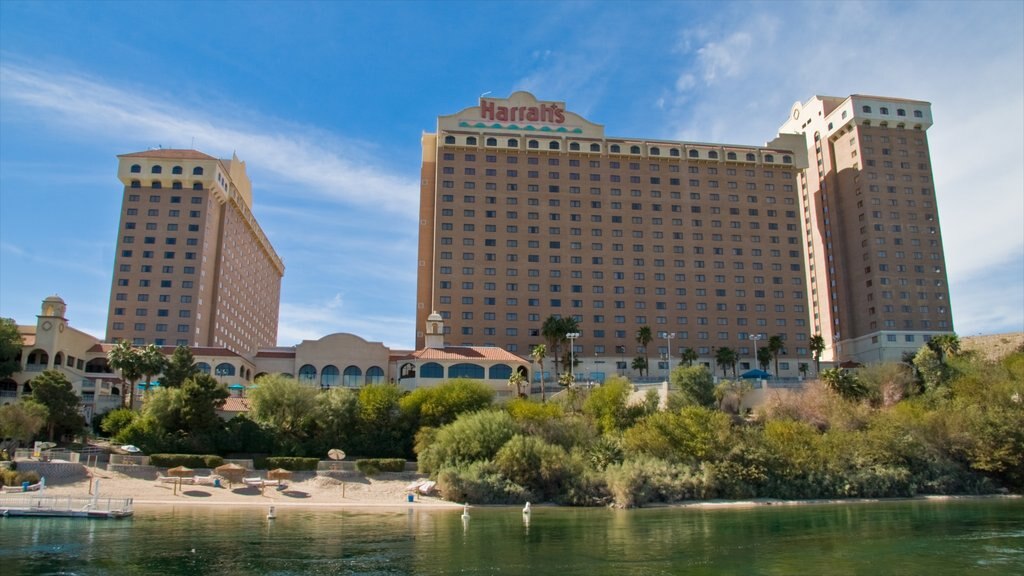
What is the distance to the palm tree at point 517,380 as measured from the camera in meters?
85.6

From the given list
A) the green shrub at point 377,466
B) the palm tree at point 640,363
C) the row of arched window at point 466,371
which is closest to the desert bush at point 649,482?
the green shrub at point 377,466

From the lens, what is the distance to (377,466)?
67.2m

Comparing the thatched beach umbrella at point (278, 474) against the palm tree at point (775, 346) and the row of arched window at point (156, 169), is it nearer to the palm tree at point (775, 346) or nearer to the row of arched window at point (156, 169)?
the palm tree at point (775, 346)

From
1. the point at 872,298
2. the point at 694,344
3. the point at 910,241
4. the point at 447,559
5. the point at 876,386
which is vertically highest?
the point at 910,241

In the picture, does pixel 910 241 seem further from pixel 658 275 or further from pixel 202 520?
pixel 202 520

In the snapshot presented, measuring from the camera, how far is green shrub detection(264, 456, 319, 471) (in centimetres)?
6606

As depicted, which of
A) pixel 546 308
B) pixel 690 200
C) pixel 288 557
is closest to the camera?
pixel 288 557

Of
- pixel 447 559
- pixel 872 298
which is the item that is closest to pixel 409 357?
pixel 447 559

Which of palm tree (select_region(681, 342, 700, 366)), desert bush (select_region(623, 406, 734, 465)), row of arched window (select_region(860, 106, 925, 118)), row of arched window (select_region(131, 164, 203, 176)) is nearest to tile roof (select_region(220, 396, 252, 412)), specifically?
desert bush (select_region(623, 406, 734, 465))

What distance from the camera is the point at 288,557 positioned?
34844 millimetres

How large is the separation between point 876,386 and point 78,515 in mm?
76104

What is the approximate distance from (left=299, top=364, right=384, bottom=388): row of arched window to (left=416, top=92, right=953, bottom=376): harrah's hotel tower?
98.8ft

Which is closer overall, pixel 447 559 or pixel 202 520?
pixel 447 559

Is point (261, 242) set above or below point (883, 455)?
above
